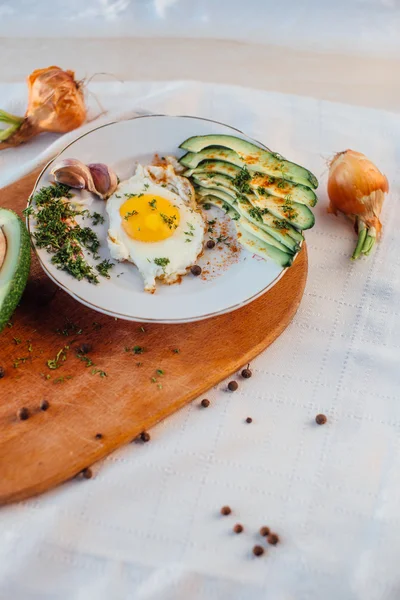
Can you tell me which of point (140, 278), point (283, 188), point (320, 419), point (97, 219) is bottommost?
point (320, 419)

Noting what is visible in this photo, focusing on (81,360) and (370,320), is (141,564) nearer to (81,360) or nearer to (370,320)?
(81,360)

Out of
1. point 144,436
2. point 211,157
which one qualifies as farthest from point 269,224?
point 144,436

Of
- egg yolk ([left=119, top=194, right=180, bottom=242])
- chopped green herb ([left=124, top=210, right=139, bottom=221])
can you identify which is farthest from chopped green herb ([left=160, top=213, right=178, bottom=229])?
chopped green herb ([left=124, top=210, right=139, bottom=221])

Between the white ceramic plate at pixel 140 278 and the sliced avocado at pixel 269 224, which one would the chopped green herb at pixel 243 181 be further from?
the white ceramic plate at pixel 140 278

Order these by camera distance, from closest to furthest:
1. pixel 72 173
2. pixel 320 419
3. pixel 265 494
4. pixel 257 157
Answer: pixel 265 494
pixel 320 419
pixel 72 173
pixel 257 157

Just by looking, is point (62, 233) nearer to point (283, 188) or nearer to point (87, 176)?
point (87, 176)

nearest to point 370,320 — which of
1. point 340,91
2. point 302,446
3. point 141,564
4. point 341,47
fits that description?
point 302,446

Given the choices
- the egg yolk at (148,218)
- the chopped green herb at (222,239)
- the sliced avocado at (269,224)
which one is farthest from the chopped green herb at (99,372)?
the sliced avocado at (269,224)
